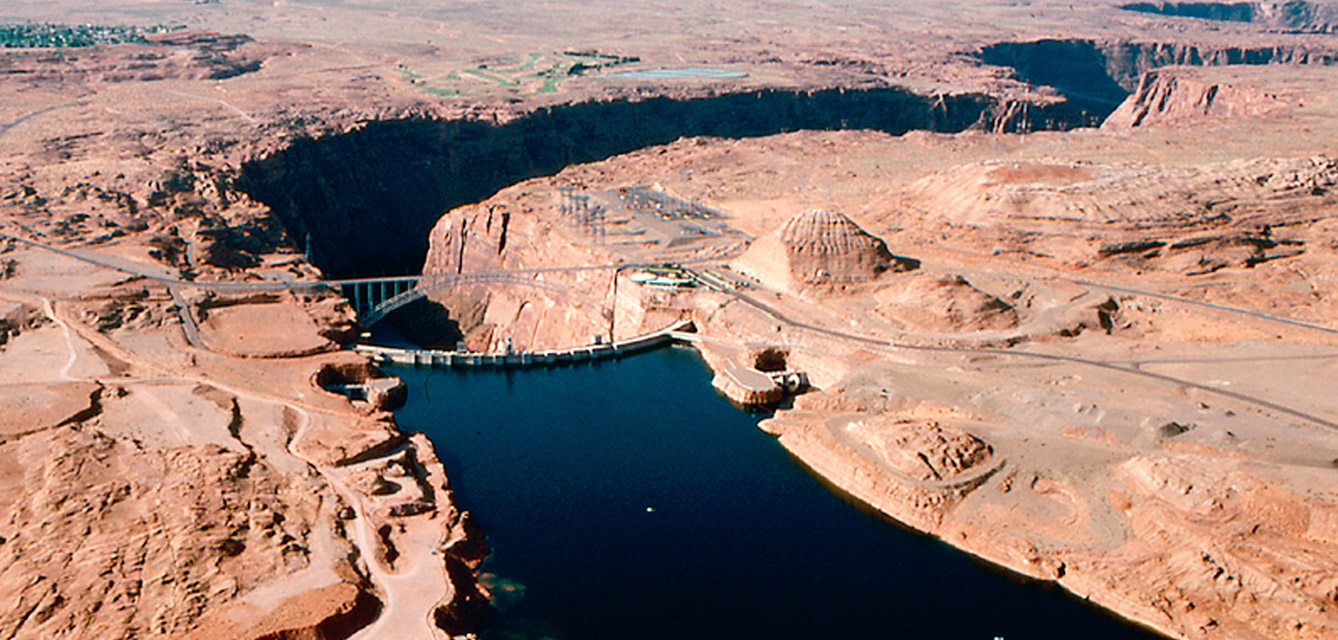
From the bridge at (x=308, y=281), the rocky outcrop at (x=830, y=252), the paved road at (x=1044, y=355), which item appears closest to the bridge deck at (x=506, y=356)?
the bridge at (x=308, y=281)

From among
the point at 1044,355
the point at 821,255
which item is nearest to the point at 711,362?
the point at 821,255

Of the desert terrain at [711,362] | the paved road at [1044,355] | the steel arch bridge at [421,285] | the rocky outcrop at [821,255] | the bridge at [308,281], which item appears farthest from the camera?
the steel arch bridge at [421,285]

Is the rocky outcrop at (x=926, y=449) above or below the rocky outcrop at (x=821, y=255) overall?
below

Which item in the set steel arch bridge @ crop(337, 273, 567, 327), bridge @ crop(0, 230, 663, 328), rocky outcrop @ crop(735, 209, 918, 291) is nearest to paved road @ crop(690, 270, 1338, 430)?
rocky outcrop @ crop(735, 209, 918, 291)

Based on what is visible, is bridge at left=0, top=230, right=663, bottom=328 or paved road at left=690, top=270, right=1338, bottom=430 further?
bridge at left=0, top=230, right=663, bottom=328

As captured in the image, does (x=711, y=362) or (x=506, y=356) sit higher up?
(x=711, y=362)

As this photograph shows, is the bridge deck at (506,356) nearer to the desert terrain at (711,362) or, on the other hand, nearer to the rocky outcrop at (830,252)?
the desert terrain at (711,362)

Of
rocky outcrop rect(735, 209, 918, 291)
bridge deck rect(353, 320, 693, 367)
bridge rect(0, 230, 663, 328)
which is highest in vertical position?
rocky outcrop rect(735, 209, 918, 291)

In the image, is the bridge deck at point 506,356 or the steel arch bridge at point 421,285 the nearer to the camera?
the bridge deck at point 506,356

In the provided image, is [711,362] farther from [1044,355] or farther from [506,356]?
[1044,355]

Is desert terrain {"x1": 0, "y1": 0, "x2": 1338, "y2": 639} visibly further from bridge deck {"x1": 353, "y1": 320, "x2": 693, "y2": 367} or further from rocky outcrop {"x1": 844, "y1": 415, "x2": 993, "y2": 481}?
bridge deck {"x1": 353, "y1": 320, "x2": 693, "y2": 367}

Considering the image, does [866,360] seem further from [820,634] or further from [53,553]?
[53,553]

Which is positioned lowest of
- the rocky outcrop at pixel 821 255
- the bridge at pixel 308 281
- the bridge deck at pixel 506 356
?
the bridge deck at pixel 506 356
